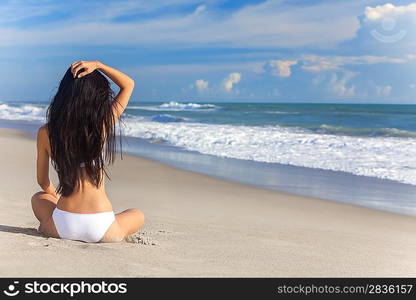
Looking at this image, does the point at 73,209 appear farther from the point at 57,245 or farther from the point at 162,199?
the point at 162,199

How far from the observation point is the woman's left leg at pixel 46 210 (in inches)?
161

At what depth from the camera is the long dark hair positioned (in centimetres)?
366

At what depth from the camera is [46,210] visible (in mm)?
4109

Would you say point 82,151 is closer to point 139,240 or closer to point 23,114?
point 139,240

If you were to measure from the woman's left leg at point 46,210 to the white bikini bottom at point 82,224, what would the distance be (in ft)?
0.24

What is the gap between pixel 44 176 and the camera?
403cm

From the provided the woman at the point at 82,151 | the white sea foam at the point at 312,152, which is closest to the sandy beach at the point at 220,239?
the woman at the point at 82,151

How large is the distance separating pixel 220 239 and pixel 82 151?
139 centimetres

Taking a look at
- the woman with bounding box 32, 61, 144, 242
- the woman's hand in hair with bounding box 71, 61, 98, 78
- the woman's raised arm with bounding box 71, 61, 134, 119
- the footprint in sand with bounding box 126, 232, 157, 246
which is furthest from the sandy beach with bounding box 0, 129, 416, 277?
the woman's hand in hair with bounding box 71, 61, 98, 78

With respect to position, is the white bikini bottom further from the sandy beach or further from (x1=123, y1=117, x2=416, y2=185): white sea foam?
(x1=123, y1=117, x2=416, y2=185): white sea foam

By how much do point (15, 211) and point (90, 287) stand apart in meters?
2.58

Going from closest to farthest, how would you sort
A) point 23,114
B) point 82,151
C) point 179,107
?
point 82,151, point 23,114, point 179,107

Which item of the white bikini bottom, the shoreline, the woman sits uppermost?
the woman

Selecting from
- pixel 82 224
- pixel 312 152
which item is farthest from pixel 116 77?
pixel 312 152
